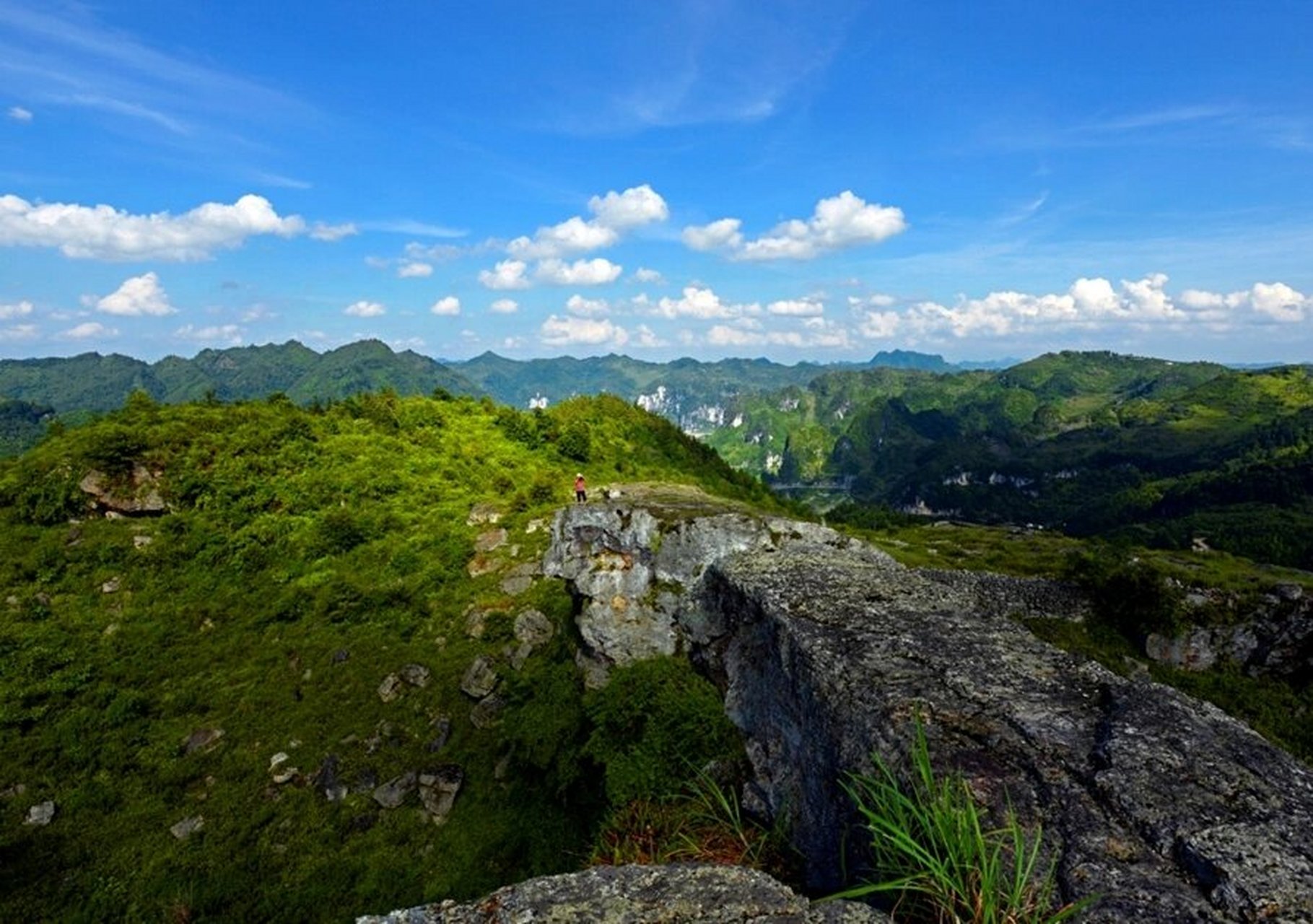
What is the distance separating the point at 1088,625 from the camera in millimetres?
36031

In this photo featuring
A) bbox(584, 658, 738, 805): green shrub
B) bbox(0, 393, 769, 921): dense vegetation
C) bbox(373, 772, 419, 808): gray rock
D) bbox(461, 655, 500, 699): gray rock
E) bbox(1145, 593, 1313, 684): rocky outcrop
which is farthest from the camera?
bbox(1145, 593, 1313, 684): rocky outcrop

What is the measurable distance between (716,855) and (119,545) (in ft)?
144

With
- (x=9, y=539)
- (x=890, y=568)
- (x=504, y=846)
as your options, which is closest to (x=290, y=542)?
(x=9, y=539)

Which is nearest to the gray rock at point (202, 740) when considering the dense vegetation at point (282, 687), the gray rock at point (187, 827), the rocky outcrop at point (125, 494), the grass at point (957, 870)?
the dense vegetation at point (282, 687)

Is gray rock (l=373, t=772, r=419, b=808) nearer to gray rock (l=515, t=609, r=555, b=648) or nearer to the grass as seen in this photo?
gray rock (l=515, t=609, r=555, b=648)

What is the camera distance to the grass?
4.18 meters

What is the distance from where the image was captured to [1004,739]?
250 inches

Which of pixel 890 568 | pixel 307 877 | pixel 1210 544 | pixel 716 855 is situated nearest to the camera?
pixel 716 855

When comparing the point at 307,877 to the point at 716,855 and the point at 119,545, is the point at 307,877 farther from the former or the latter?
the point at 119,545

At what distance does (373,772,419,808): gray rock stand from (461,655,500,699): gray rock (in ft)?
13.2

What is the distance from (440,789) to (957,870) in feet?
84.9

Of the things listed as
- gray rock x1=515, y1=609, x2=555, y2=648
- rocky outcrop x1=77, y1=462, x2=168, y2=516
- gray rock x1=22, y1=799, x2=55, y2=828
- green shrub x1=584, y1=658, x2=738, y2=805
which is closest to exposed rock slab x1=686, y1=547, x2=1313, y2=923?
green shrub x1=584, y1=658, x2=738, y2=805

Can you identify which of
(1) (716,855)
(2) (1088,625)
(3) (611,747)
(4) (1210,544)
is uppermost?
(1) (716,855)

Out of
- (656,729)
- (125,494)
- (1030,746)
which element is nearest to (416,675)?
(656,729)
